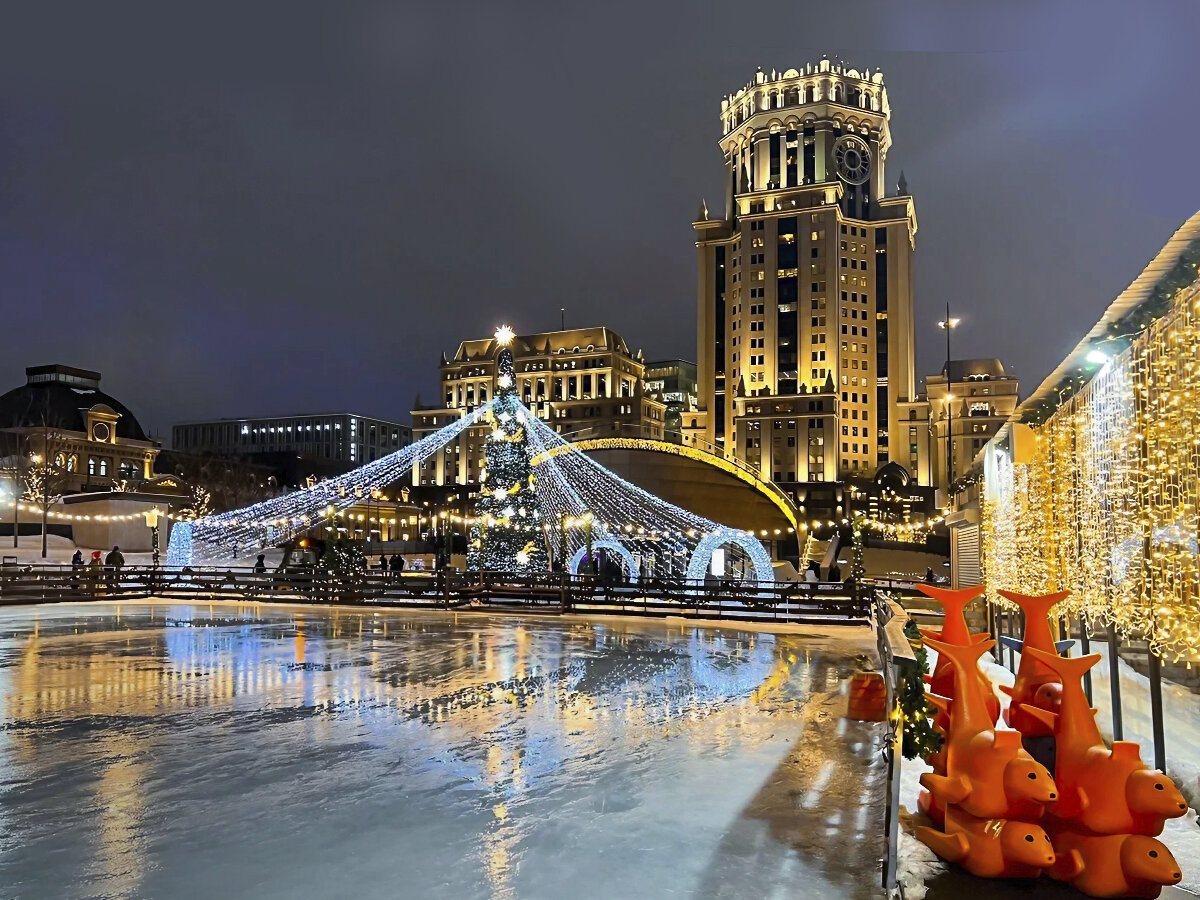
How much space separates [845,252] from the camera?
12694 centimetres

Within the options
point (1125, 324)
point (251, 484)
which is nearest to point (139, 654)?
point (1125, 324)

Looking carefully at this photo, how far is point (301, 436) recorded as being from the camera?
170 metres

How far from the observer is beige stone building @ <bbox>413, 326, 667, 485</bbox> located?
134 metres

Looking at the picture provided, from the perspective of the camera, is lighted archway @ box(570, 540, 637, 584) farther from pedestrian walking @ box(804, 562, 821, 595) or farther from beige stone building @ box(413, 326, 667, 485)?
beige stone building @ box(413, 326, 667, 485)

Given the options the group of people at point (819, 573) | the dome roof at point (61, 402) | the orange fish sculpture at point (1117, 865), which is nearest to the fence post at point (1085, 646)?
the orange fish sculpture at point (1117, 865)

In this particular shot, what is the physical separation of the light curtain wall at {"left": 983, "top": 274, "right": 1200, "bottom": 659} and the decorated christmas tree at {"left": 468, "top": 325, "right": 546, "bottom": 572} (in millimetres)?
19728

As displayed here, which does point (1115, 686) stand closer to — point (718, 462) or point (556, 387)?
point (718, 462)

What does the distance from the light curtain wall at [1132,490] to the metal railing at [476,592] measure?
1413cm

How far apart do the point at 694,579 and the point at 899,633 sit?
21.9 m

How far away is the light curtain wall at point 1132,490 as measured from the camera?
22.2 ft

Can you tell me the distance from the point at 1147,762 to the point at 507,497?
23.9m

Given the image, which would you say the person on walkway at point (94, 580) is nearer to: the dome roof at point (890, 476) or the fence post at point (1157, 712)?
the fence post at point (1157, 712)

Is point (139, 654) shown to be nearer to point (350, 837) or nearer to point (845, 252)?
point (350, 837)

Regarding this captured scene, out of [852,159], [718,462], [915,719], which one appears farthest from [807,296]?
[915,719]
